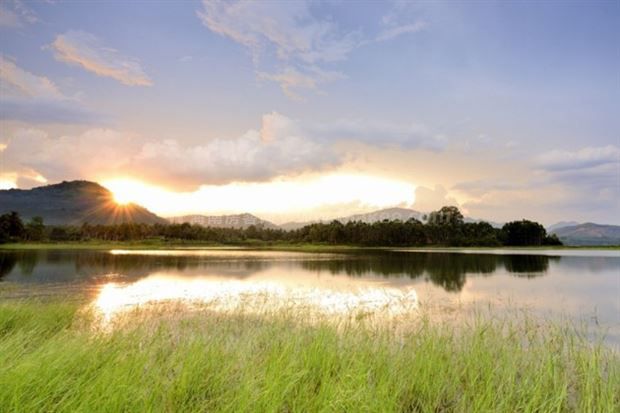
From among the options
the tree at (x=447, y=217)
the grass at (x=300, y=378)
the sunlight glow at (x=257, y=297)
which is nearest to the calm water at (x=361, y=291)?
the sunlight glow at (x=257, y=297)

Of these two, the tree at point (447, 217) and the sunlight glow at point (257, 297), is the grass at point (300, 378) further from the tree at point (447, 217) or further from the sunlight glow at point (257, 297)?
the tree at point (447, 217)

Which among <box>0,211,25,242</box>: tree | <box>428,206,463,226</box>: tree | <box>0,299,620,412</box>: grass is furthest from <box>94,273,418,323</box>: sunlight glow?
<box>428,206,463,226</box>: tree

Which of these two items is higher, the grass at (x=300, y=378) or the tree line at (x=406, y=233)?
the tree line at (x=406, y=233)

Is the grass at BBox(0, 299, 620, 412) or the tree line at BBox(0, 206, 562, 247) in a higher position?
the tree line at BBox(0, 206, 562, 247)

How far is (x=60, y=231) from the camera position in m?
138

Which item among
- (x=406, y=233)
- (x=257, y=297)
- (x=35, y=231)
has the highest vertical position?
(x=406, y=233)

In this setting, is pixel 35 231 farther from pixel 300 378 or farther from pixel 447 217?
pixel 300 378

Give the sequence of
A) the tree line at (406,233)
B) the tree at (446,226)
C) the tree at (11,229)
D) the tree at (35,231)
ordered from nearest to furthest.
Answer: the tree at (11,229) → the tree at (35,231) → the tree line at (406,233) → the tree at (446,226)

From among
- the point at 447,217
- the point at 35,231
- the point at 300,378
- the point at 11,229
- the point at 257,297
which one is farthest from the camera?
the point at 447,217

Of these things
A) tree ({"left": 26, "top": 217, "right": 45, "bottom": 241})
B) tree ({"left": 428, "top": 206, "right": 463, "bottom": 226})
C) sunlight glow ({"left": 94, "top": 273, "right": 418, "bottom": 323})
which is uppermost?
tree ({"left": 428, "top": 206, "right": 463, "bottom": 226})

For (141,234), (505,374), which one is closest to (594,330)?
(505,374)

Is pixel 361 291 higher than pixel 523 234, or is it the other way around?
pixel 523 234

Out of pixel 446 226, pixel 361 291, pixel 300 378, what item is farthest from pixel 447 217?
pixel 300 378

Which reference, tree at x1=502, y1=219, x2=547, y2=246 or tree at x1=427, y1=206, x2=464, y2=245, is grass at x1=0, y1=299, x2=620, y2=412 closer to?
tree at x1=427, y1=206, x2=464, y2=245
